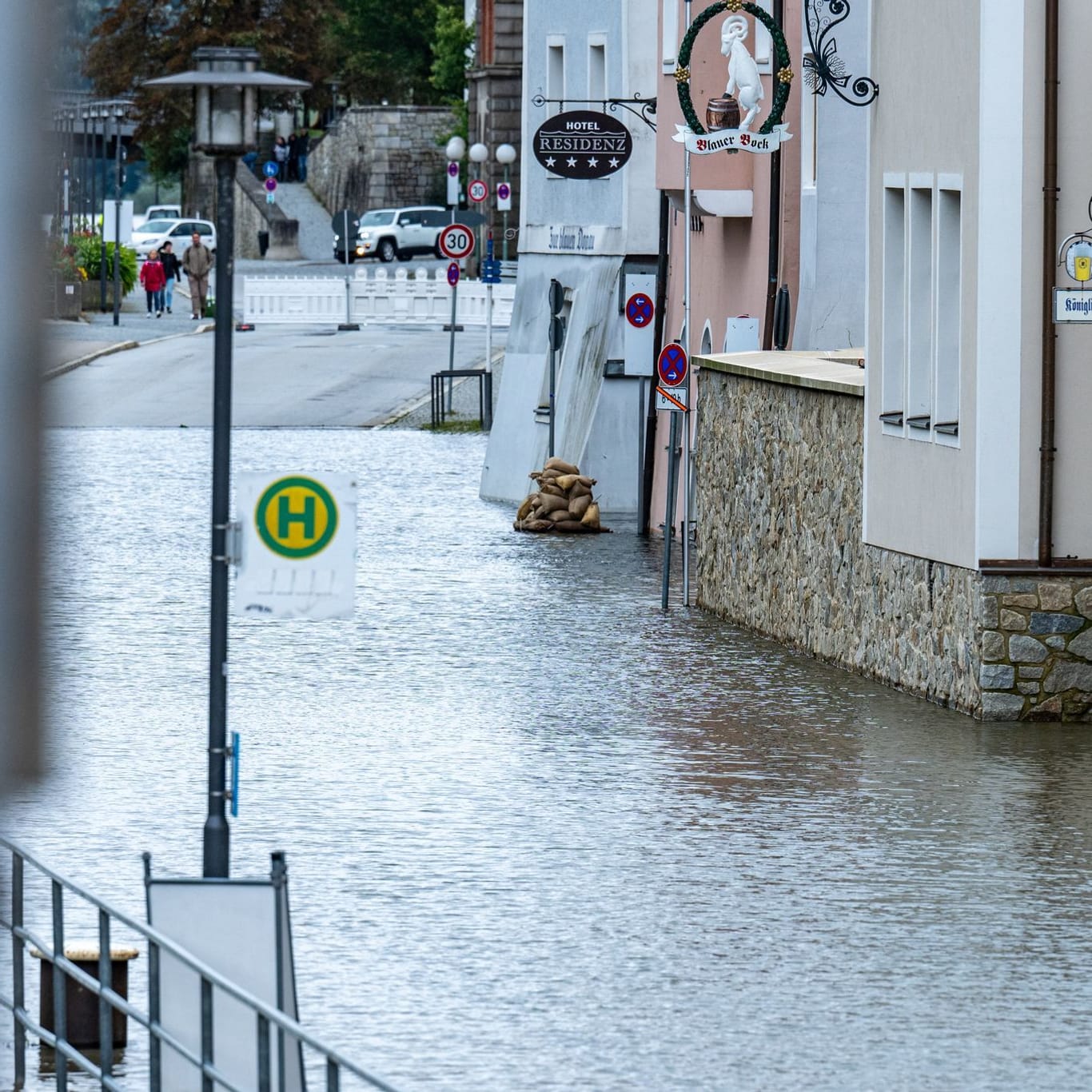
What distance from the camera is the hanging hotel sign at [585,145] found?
88.8ft

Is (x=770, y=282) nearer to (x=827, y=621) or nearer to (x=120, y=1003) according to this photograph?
(x=827, y=621)

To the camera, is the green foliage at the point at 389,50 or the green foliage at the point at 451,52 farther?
the green foliage at the point at 389,50

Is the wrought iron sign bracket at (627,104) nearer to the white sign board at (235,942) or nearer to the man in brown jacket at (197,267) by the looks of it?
the white sign board at (235,942)

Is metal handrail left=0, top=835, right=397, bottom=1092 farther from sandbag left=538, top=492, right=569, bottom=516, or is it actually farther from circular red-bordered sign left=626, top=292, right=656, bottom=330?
sandbag left=538, top=492, right=569, bottom=516

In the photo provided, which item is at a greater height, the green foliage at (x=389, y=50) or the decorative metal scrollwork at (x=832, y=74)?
the green foliage at (x=389, y=50)

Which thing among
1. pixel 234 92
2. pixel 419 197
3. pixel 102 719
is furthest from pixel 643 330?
pixel 419 197

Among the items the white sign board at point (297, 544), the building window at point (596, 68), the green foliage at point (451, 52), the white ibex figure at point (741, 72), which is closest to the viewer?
the white sign board at point (297, 544)

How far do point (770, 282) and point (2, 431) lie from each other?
23.1m

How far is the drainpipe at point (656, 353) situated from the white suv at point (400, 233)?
4968 centimetres

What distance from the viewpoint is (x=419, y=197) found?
8762 centimetres

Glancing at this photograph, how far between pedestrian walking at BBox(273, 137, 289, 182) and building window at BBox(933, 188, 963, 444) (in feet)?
251

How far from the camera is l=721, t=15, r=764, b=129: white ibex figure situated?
69.9ft

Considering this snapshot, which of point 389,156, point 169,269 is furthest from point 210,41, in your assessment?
point 169,269

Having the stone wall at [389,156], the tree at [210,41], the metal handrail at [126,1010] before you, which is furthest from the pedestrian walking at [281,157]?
the metal handrail at [126,1010]
